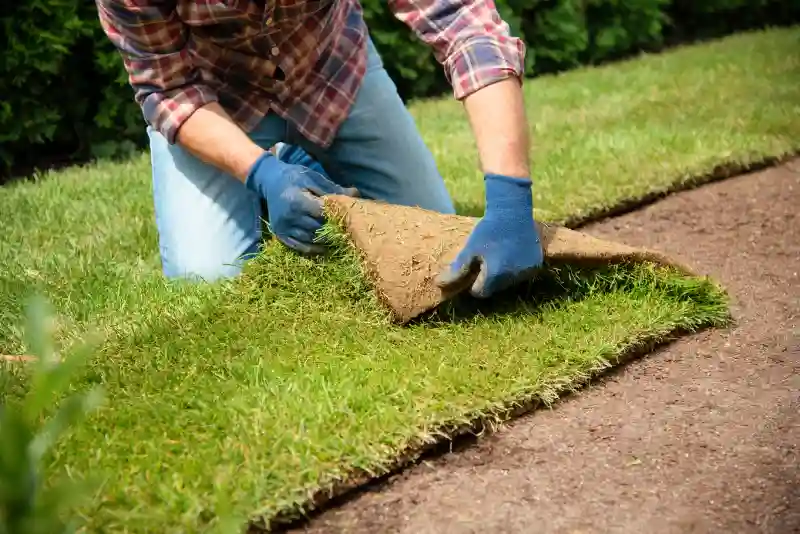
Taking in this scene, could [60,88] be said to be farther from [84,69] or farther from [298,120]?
[298,120]

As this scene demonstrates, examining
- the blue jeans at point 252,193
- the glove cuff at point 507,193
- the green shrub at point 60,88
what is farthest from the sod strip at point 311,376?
the green shrub at point 60,88

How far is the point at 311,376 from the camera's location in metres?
1.55

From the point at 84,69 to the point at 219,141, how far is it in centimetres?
255

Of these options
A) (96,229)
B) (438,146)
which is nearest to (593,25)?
(438,146)

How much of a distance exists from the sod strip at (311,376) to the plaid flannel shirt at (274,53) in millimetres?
500

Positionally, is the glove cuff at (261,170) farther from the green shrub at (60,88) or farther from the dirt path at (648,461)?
the green shrub at (60,88)

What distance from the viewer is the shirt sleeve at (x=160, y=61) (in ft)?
6.70

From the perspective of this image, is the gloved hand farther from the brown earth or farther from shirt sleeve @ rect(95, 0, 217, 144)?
shirt sleeve @ rect(95, 0, 217, 144)

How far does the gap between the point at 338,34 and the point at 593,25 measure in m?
4.22

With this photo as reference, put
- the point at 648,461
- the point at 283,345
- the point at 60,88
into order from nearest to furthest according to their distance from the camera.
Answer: the point at 648,461, the point at 283,345, the point at 60,88

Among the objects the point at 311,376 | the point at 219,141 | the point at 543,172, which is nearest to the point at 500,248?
the point at 311,376

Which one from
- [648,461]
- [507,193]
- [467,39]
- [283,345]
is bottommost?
[648,461]

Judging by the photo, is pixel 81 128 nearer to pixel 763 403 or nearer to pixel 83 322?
pixel 83 322

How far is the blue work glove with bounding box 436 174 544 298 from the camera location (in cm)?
174
